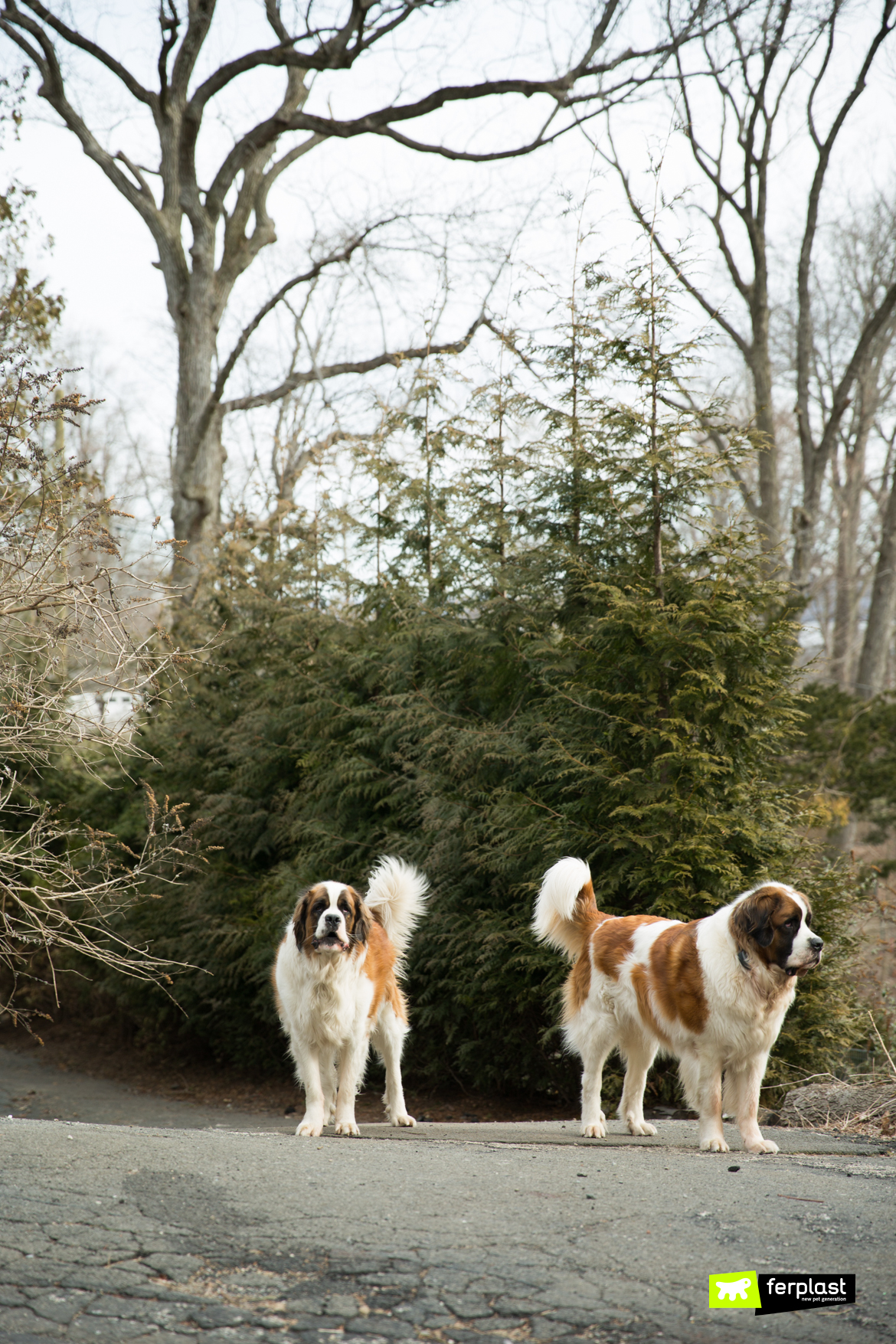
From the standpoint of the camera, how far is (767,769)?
9.66 meters

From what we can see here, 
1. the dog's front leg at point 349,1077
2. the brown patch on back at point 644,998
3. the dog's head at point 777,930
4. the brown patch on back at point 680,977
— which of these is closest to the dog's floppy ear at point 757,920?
the dog's head at point 777,930

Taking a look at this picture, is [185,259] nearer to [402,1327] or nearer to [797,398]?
[797,398]

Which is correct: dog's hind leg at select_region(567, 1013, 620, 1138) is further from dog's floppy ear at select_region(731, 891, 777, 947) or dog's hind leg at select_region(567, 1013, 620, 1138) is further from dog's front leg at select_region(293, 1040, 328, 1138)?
dog's front leg at select_region(293, 1040, 328, 1138)

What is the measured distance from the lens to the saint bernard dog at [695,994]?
610cm

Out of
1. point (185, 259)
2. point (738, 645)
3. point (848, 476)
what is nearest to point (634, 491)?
point (738, 645)

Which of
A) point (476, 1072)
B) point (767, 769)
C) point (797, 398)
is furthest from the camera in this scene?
point (797, 398)

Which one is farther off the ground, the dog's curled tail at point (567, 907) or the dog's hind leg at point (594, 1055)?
the dog's curled tail at point (567, 907)

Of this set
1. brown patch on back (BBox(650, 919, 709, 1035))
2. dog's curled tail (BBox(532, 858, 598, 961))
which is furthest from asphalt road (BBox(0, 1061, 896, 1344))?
dog's curled tail (BBox(532, 858, 598, 961))

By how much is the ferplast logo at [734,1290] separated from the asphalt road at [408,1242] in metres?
0.05

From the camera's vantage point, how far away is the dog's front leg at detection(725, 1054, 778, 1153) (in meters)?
6.17

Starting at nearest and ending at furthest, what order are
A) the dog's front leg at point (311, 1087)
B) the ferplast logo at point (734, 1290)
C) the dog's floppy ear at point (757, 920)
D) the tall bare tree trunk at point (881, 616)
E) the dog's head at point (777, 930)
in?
the ferplast logo at point (734, 1290) → the dog's head at point (777, 930) → the dog's floppy ear at point (757, 920) → the dog's front leg at point (311, 1087) → the tall bare tree trunk at point (881, 616)

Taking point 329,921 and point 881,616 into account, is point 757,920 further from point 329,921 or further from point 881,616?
point 881,616

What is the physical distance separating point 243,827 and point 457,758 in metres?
3.37

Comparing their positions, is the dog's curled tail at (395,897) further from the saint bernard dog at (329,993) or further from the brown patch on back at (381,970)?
the saint bernard dog at (329,993)
